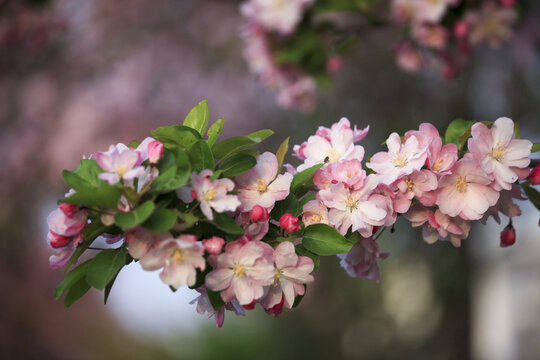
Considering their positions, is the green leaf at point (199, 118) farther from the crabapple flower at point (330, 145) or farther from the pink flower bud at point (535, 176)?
the pink flower bud at point (535, 176)

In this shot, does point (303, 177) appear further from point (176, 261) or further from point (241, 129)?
point (241, 129)

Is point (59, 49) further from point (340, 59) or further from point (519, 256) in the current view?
point (519, 256)

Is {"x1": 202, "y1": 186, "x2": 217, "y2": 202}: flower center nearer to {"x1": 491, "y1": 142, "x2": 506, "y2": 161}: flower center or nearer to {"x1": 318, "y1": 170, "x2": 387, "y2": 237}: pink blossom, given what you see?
{"x1": 318, "y1": 170, "x2": 387, "y2": 237}: pink blossom

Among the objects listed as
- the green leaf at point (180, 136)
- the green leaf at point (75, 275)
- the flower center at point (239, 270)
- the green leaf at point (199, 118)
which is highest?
the green leaf at point (199, 118)

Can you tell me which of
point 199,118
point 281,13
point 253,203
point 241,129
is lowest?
point 253,203

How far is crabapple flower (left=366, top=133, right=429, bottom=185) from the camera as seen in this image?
0.70 metres

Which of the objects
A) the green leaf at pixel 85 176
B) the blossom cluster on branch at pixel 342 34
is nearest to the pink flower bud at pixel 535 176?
the green leaf at pixel 85 176

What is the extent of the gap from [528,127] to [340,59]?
5.76ft

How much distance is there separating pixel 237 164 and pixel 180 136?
7cm

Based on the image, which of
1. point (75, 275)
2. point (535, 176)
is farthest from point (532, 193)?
point (75, 275)

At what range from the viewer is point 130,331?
467cm

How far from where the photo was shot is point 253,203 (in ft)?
2.28

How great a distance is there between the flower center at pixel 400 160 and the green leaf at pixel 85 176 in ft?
1.09

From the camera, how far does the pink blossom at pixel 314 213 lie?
0.72 meters
